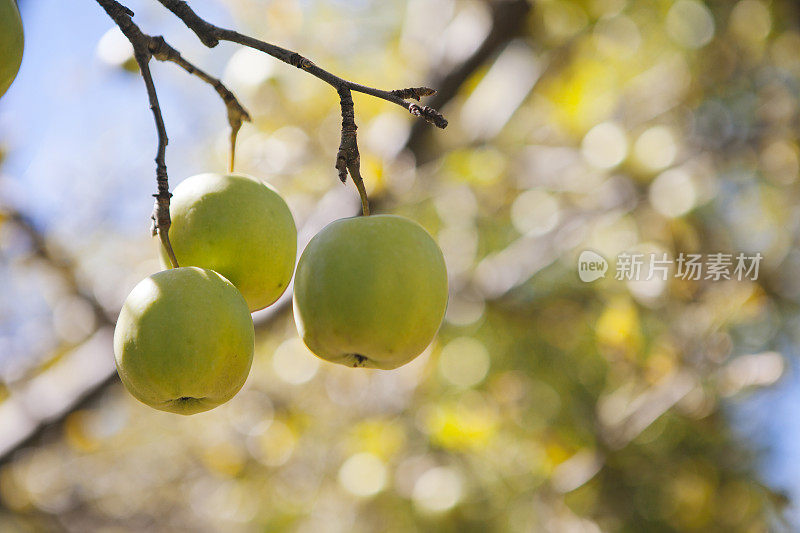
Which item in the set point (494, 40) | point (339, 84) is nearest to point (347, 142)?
point (339, 84)

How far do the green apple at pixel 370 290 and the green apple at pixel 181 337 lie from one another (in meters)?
0.07

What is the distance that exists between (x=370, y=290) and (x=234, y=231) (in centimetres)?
16

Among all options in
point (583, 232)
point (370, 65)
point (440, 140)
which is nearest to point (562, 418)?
point (583, 232)

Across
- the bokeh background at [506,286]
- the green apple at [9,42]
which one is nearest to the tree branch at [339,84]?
the green apple at [9,42]

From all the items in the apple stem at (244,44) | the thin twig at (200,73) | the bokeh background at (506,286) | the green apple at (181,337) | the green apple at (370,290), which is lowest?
the bokeh background at (506,286)

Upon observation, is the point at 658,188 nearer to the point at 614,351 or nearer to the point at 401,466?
the point at 614,351

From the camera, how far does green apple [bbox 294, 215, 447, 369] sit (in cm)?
54

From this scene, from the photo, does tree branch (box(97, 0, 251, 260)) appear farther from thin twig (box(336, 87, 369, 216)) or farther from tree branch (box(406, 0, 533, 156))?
tree branch (box(406, 0, 533, 156))

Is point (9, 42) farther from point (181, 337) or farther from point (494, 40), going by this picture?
point (494, 40)

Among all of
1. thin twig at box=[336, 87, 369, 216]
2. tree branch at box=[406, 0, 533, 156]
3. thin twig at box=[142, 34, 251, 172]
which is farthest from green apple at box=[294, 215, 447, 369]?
tree branch at box=[406, 0, 533, 156]

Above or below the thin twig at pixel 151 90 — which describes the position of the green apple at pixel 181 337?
below

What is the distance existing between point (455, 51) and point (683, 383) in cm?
121

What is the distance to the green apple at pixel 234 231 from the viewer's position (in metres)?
0.61

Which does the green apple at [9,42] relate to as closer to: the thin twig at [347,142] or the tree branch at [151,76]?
the tree branch at [151,76]
